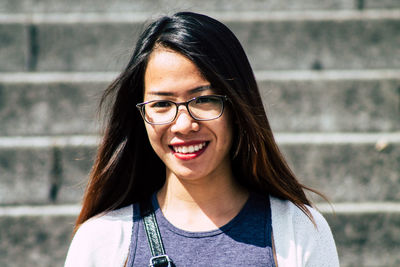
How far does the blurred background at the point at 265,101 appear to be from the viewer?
3.50 meters

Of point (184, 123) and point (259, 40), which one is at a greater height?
point (259, 40)

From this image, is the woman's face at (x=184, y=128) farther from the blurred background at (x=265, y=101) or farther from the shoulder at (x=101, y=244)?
the blurred background at (x=265, y=101)

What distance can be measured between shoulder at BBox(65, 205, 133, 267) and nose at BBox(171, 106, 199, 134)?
38cm

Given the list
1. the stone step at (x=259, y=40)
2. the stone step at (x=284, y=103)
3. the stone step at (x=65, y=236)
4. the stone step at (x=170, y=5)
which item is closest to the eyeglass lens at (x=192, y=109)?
the stone step at (x=65, y=236)

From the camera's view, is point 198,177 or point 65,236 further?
point 65,236

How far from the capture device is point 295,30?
4.32 meters

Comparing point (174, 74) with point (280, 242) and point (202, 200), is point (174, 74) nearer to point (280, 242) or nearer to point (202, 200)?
point (202, 200)

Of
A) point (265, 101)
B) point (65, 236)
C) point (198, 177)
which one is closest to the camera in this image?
point (198, 177)

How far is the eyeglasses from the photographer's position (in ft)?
6.15

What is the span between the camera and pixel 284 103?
3990 mm

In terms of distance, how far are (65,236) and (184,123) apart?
6.27ft

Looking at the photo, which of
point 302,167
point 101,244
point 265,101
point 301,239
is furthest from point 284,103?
point 101,244

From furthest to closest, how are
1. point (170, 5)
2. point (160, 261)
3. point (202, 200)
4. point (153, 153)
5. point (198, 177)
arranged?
point (170, 5) → point (153, 153) → point (202, 200) → point (198, 177) → point (160, 261)

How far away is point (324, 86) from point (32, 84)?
6.42 ft
